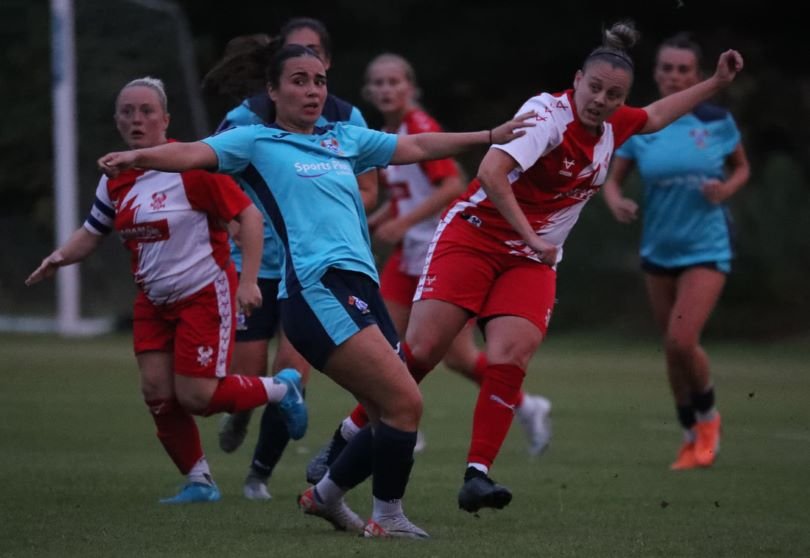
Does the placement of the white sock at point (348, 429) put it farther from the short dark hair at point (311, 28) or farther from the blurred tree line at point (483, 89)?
the blurred tree line at point (483, 89)

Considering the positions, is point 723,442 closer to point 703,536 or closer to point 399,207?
point 399,207

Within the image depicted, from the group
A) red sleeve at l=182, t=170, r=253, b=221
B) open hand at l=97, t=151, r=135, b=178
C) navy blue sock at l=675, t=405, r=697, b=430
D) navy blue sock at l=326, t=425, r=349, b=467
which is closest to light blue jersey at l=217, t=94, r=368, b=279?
red sleeve at l=182, t=170, r=253, b=221

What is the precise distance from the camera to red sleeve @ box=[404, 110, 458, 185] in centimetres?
959

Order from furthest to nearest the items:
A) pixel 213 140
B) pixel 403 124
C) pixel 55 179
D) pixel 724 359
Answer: pixel 55 179, pixel 724 359, pixel 403 124, pixel 213 140

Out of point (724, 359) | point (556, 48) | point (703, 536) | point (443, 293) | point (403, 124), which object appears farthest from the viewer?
point (556, 48)

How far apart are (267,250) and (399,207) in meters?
2.16

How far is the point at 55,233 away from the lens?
65.3 feet

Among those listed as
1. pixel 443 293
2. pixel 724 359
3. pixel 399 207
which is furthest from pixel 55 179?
pixel 443 293

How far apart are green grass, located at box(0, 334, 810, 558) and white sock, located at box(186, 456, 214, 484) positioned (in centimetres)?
16

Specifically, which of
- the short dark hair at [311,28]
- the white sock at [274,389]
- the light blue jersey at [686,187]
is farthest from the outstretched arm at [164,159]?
the light blue jersey at [686,187]

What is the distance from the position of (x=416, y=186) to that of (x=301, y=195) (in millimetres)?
3941

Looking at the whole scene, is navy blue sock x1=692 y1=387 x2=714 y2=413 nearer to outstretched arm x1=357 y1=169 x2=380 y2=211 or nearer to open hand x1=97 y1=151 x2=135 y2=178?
outstretched arm x1=357 y1=169 x2=380 y2=211

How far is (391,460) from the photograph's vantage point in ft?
19.9

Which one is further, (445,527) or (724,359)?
(724,359)
